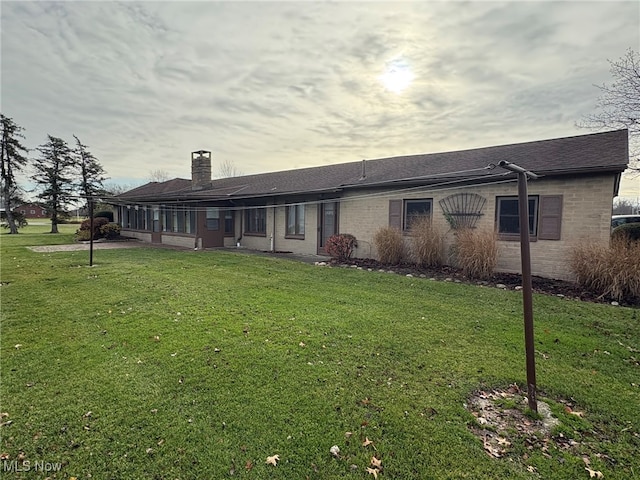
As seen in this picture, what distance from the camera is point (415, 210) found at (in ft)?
37.2

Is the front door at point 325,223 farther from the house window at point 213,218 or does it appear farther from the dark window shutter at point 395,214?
the house window at point 213,218

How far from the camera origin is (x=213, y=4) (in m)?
8.32

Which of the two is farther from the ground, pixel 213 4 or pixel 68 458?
pixel 213 4

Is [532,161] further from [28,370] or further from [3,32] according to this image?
[3,32]

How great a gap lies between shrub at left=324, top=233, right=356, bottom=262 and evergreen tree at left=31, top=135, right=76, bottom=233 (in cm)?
2655

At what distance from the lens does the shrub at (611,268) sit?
6.83 m

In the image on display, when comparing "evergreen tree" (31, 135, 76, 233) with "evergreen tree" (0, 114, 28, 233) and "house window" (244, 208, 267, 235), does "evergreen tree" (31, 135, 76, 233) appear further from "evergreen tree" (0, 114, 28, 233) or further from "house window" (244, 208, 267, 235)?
"house window" (244, 208, 267, 235)

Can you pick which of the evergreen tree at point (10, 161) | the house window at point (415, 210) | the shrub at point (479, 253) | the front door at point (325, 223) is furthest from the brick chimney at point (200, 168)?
the evergreen tree at point (10, 161)

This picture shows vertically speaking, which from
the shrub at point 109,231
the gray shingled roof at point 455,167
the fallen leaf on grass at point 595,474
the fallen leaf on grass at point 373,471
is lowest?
the fallen leaf on grass at point 595,474

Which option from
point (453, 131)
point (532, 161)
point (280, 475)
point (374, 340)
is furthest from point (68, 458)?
point (453, 131)

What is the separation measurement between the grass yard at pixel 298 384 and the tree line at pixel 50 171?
26.4m

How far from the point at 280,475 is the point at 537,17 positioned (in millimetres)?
11253

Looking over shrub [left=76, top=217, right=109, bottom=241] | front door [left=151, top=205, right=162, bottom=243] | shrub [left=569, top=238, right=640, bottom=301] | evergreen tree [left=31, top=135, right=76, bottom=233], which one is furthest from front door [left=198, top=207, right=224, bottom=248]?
evergreen tree [left=31, top=135, right=76, bottom=233]

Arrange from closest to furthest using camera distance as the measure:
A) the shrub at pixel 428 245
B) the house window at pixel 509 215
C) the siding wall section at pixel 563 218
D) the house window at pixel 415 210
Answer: the siding wall section at pixel 563 218 → the house window at pixel 509 215 → the shrub at pixel 428 245 → the house window at pixel 415 210
